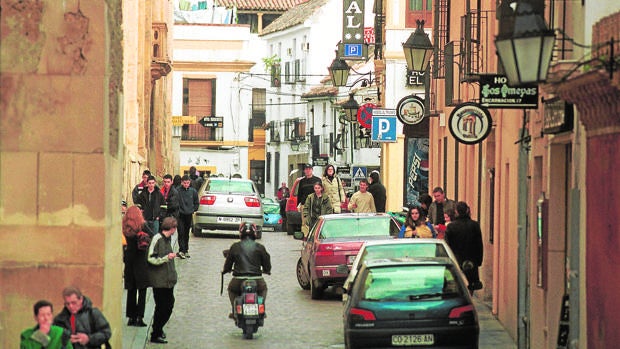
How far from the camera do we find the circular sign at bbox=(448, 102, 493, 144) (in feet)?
71.3

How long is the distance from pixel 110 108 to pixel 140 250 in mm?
3815

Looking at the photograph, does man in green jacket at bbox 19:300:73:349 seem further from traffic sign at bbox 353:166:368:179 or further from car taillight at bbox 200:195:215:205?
traffic sign at bbox 353:166:368:179

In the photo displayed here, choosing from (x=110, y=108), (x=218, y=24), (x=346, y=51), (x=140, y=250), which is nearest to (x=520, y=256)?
(x=110, y=108)

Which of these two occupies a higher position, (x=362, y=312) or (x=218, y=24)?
(x=218, y=24)

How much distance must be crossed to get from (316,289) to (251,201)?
1415cm

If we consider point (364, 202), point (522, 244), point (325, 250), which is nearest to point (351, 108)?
point (364, 202)

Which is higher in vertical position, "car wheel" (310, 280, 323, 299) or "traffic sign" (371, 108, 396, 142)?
"traffic sign" (371, 108, 396, 142)

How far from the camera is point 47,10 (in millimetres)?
16031

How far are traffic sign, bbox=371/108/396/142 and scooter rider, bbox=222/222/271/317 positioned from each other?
19.2 m

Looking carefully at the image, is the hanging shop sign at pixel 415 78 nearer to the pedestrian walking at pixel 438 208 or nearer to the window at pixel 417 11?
the window at pixel 417 11

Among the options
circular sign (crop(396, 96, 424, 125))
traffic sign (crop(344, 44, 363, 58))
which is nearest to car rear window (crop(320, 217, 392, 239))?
circular sign (crop(396, 96, 424, 125))

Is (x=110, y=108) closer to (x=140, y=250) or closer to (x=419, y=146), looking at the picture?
(x=140, y=250)

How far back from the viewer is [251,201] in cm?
3941

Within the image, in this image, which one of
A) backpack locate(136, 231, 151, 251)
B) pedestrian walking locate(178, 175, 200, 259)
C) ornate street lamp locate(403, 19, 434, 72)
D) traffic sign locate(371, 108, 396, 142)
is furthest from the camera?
traffic sign locate(371, 108, 396, 142)
